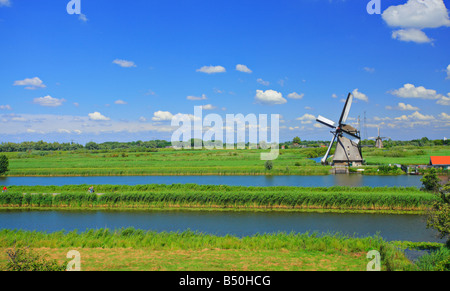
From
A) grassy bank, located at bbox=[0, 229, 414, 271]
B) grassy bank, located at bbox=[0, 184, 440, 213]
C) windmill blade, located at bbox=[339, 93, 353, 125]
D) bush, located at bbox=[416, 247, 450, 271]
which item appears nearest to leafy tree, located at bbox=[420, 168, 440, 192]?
grassy bank, located at bbox=[0, 184, 440, 213]

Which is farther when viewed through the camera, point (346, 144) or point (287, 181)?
point (346, 144)

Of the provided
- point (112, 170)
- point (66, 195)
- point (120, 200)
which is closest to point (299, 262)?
point (120, 200)

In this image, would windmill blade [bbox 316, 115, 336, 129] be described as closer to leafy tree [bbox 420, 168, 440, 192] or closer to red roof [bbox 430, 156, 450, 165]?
red roof [bbox 430, 156, 450, 165]

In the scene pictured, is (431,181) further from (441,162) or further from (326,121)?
(326,121)

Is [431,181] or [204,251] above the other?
[431,181]

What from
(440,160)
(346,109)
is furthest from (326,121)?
(440,160)

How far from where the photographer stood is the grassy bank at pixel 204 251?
9633 mm

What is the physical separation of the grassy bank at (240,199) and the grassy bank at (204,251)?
293 inches

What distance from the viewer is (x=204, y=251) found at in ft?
37.5

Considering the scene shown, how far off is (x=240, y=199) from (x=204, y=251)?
920cm

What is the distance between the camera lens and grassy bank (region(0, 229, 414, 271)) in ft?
31.6

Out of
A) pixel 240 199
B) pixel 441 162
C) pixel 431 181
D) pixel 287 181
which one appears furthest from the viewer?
pixel 441 162

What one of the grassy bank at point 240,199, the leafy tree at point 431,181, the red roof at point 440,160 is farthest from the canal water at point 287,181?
the grassy bank at point 240,199

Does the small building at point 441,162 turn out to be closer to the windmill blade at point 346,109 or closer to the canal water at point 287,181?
the canal water at point 287,181
